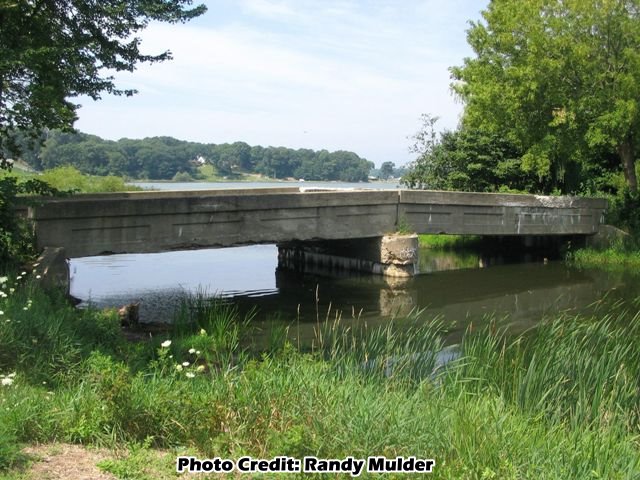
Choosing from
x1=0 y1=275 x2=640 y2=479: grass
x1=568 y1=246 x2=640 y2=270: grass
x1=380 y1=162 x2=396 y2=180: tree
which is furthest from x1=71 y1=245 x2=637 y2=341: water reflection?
x1=380 y1=162 x2=396 y2=180: tree

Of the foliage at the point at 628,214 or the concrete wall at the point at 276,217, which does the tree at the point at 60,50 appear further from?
the foliage at the point at 628,214

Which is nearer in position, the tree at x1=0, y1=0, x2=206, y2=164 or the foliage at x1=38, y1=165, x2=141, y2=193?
the tree at x1=0, y1=0, x2=206, y2=164

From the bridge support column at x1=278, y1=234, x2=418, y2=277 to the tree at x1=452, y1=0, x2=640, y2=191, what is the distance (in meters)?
5.17

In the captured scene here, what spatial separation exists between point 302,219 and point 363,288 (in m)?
2.21

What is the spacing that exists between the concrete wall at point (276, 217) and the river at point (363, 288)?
1.26 metres

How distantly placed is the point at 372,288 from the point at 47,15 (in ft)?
30.7

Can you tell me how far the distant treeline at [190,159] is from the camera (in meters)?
51.8

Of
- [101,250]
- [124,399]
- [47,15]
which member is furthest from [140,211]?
[124,399]

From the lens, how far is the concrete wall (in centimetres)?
1307

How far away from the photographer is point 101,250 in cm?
1333

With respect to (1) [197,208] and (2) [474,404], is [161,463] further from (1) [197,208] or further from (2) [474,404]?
(1) [197,208]

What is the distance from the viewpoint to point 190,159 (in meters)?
66.5

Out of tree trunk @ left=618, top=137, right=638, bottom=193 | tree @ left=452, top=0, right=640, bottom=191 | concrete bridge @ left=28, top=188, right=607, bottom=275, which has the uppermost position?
tree @ left=452, top=0, right=640, bottom=191

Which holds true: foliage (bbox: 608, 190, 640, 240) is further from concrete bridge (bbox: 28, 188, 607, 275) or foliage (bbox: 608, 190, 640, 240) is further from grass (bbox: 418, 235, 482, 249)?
grass (bbox: 418, 235, 482, 249)
